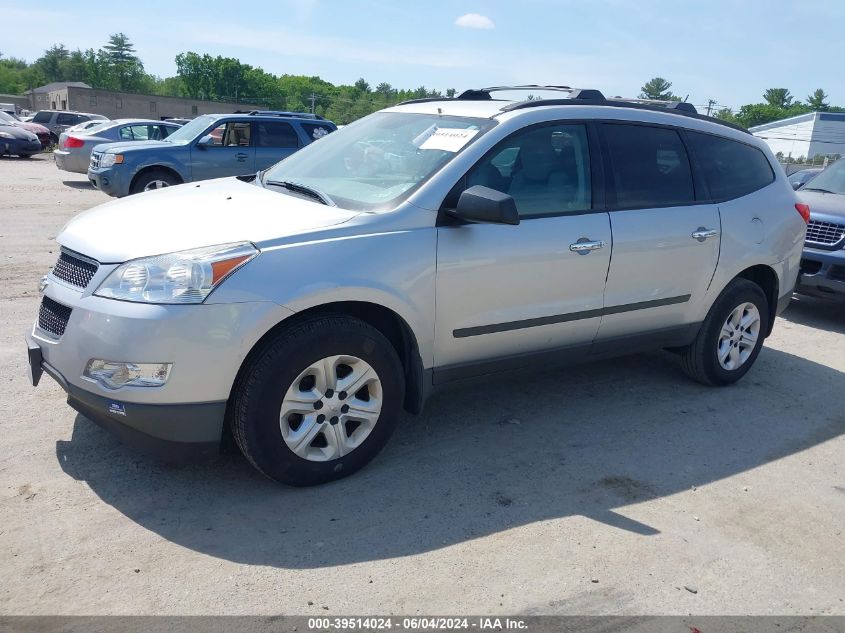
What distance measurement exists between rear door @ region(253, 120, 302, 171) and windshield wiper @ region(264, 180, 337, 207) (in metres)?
8.80

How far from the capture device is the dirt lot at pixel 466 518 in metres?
2.94

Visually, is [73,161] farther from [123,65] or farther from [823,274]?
[123,65]

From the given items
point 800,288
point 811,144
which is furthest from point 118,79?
point 800,288

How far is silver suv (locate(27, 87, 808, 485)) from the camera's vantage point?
3.28 metres

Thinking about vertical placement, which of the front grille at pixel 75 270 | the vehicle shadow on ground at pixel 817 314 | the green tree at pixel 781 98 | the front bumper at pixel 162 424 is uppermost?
the green tree at pixel 781 98

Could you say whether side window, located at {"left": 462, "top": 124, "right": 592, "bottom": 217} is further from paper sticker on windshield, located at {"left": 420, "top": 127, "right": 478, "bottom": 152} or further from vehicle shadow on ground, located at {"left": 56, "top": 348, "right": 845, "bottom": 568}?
vehicle shadow on ground, located at {"left": 56, "top": 348, "right": 845, "bottom": 568}

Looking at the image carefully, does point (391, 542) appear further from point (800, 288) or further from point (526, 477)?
point (800, 288)

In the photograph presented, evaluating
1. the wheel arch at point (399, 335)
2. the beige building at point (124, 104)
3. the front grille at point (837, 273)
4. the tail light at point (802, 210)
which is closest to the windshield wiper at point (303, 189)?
the wheel arch at point (399, 335)

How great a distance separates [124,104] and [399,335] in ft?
298

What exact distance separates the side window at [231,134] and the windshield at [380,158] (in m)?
8.49

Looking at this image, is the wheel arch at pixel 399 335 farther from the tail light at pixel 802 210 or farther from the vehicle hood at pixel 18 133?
the vehicle hood at pixel 18 133

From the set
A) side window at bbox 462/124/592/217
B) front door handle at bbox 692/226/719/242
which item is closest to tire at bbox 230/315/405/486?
side window at bbox 462/124/592/217

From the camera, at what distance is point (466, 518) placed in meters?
3.51

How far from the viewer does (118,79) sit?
12656cm
